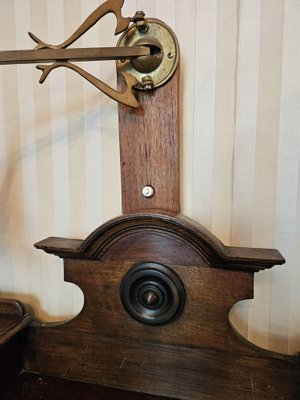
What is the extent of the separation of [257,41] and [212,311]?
542 mm

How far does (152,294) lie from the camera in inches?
21.8

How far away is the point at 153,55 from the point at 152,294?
18.3 inches

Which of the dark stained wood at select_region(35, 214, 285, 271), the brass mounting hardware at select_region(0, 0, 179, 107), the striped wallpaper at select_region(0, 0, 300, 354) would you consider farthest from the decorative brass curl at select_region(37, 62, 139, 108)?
the dark stained wood at select_region(35, 214, 285, 271)

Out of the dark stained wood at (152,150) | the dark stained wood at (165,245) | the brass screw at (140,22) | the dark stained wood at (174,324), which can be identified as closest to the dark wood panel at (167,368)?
the dark stained wood at (174,324)

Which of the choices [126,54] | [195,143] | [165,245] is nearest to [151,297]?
[165,245]

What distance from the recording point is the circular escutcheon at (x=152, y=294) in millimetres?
551

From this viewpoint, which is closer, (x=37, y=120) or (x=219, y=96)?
(x=219, y=96)

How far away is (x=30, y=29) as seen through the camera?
673 millimetres

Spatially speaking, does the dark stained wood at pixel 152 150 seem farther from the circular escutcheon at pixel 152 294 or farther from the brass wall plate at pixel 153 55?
the circular escutcheon at pixel 152 294

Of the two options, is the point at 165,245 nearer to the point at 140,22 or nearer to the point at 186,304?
the point at 186,304

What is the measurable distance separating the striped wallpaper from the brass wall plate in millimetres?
65

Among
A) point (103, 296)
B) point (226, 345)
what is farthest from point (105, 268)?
point (226, 345)

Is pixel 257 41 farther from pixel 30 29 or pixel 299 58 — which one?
pixel 30 29

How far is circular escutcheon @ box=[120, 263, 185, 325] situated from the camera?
551 mm
